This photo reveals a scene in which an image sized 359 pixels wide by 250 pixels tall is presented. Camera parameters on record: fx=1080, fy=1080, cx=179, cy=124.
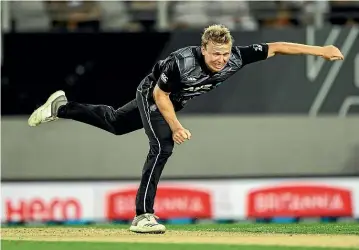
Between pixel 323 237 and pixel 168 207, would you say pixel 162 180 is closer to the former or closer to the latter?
pixel 168 207

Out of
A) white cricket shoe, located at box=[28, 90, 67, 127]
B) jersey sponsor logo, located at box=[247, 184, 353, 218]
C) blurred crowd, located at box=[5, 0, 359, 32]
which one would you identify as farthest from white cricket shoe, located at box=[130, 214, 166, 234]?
blurred crowd, located at box=[5, 0, 359, 32]

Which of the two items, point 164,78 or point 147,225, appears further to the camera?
point 147,225

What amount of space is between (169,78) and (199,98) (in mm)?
4512

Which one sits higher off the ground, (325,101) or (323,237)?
(325,101)

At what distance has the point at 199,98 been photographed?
517 inches

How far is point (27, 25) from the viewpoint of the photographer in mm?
13242

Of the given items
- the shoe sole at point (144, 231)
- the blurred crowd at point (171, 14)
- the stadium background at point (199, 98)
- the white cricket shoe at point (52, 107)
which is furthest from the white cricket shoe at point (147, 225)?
the blurred crowd at point (171, 14)

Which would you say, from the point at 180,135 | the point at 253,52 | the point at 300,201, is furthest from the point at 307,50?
the point at 300,201

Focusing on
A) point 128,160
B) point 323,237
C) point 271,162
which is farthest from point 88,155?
point 323,237

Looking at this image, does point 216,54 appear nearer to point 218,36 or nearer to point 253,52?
point 218,36

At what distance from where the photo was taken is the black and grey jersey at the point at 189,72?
866 centimetres

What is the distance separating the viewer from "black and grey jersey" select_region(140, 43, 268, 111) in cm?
866

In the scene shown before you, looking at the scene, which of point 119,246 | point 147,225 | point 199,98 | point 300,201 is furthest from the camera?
point 199,98

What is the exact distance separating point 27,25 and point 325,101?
148 inches
